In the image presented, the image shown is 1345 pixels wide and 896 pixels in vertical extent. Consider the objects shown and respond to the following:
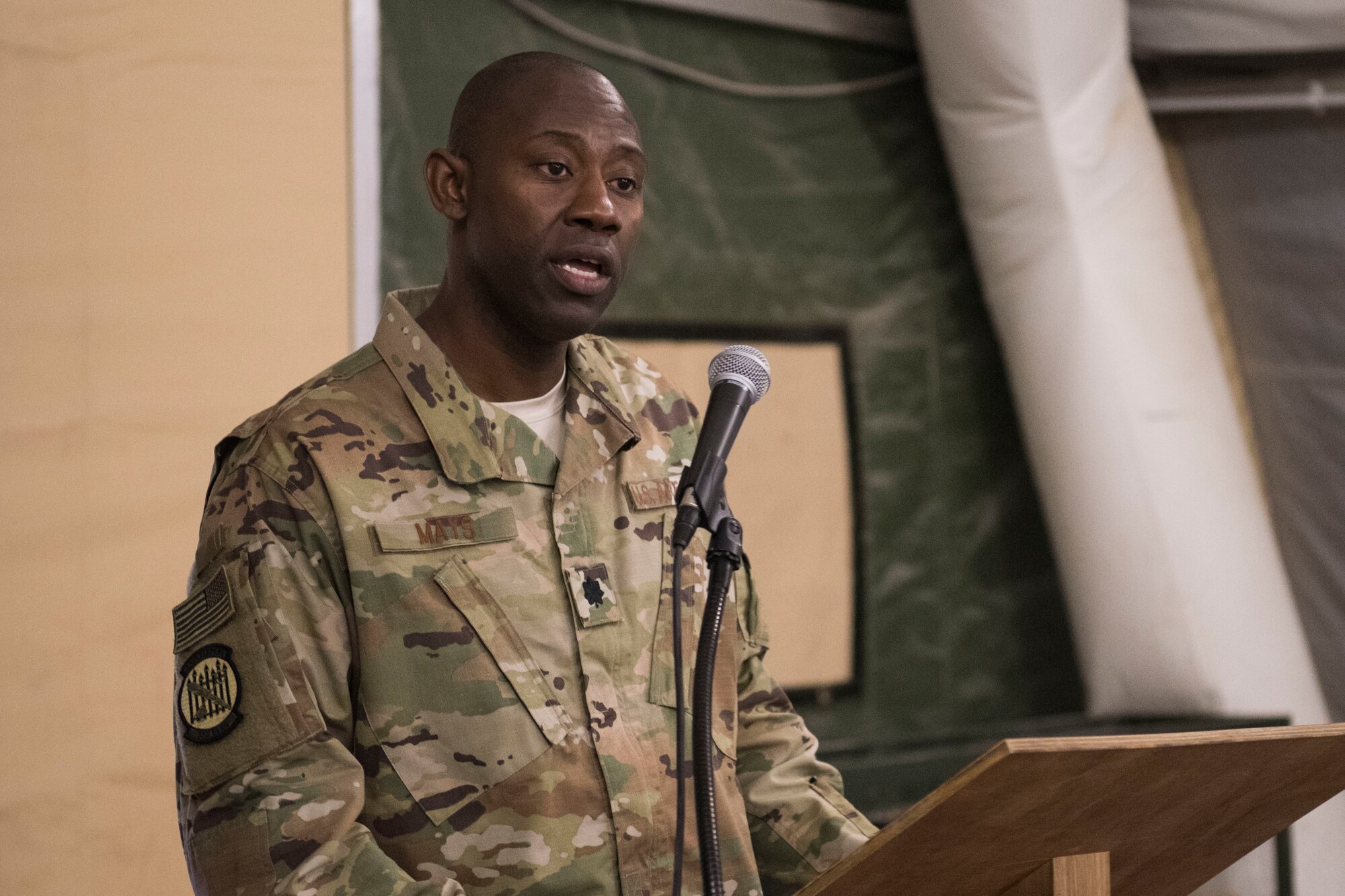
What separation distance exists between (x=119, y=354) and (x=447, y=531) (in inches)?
37.0

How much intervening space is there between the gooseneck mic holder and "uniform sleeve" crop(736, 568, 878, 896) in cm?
40

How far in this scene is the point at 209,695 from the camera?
3.85 feet

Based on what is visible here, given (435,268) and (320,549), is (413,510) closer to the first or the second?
(320,549)

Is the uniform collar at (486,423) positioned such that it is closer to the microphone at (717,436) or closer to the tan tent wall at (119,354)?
the microphone at (717,436)

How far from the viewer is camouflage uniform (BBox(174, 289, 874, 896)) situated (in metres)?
1.15

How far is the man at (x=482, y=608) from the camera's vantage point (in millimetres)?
1155

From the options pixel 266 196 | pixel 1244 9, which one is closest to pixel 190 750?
pixel 266 196

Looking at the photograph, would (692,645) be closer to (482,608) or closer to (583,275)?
(482,608)

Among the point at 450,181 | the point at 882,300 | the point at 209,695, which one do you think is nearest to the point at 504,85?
the point at 450,181

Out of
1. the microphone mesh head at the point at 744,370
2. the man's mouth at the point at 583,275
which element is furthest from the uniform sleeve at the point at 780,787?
the microphone mesh head at the point at 744,370

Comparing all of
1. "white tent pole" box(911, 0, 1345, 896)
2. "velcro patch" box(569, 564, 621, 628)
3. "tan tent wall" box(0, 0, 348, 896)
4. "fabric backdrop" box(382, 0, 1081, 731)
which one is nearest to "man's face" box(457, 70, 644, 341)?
"velcro patch" box(569, 564, 621, 628)

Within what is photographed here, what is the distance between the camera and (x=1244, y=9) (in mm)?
3107

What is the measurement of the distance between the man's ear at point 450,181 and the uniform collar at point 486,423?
0.36 feet

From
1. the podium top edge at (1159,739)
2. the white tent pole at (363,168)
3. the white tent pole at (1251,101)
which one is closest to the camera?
the podium top edge at (1159,739)
